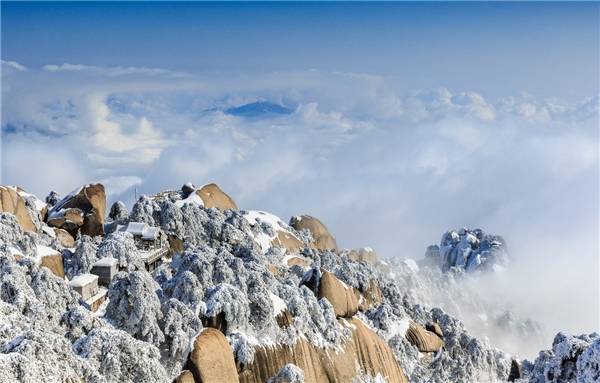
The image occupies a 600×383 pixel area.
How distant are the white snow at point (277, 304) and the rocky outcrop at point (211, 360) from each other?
11.7 meters

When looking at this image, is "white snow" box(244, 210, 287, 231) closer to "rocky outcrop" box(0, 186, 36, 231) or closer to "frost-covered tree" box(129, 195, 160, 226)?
"frost-covered tree" box(129, 195, 160, 226)

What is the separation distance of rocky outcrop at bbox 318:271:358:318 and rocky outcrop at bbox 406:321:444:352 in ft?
51.7

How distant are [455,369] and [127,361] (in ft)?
184

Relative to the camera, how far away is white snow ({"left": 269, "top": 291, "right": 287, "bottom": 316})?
54.1 meters

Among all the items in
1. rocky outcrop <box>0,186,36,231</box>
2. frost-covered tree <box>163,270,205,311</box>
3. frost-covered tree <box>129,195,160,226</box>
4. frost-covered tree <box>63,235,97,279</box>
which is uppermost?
frost-covered tree <box>129,195,160,226</box>

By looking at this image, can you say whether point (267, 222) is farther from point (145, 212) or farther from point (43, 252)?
point (43, 252)

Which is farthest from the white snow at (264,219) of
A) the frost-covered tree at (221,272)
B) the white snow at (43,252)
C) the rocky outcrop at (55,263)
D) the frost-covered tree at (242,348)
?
the frost-covered tree at (242,348)

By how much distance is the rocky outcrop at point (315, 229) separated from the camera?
123438mm

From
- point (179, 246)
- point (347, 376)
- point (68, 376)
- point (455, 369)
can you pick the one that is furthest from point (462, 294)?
point (68, 376)

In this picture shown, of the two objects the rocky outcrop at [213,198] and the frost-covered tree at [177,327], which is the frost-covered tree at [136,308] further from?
the rocky outcrop at [213,198]

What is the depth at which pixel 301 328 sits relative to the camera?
Answer: 181 ft

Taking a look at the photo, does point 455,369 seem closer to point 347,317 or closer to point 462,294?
point 347,317

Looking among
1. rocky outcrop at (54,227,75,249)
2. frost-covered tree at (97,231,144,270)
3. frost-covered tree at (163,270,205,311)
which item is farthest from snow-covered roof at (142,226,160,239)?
frost-covered tree at (163,270,205,311)

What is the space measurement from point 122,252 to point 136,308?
20.5m
